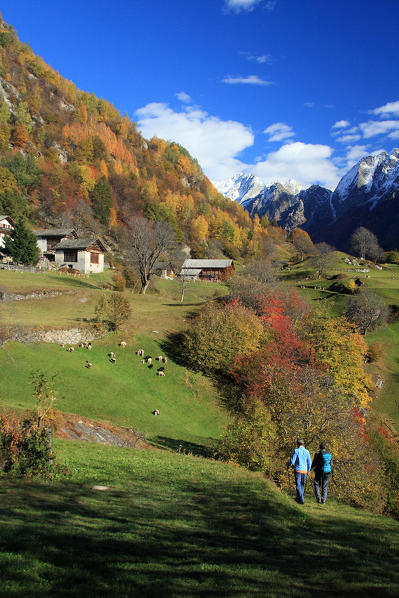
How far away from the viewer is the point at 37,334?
33.8 m

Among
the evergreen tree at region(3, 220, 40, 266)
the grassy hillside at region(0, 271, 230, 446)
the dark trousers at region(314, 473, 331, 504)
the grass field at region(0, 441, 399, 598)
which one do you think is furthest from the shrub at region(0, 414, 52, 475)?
the evergreen tree at region(3, 220, 40, 266)

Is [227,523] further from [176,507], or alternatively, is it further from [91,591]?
[91,591]

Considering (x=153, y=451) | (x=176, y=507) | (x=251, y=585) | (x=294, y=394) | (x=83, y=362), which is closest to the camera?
(x=251, y=585)

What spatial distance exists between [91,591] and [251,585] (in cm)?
290

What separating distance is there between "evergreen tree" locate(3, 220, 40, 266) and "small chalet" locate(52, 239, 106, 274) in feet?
40.5

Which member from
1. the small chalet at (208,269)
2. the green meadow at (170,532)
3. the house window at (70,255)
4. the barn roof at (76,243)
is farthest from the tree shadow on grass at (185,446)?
the small chalet at (208,269)

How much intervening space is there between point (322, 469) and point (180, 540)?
25.1 feet

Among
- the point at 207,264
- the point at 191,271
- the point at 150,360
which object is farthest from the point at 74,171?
the point at 150,360

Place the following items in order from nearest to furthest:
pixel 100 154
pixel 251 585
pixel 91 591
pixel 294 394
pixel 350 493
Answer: pixel 91 591
pixel 251 585
pixel 350 493
pixel 294 394
pixel 100 154

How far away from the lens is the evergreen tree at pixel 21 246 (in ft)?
228

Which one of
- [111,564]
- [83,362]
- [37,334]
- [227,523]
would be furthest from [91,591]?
[37,334]

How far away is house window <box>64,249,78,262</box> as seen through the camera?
83.5 metres

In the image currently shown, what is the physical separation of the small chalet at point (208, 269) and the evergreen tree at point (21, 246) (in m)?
48.0

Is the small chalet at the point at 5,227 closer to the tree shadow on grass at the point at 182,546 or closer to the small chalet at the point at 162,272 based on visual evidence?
the small chalet at the point at 162,272
